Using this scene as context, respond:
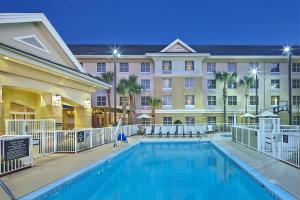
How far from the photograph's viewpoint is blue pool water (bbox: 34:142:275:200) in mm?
8805

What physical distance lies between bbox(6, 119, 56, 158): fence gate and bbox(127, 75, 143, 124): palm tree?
19.2 m

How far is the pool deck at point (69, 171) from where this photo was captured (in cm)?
816

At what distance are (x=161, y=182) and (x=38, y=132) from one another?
6166 millimetres

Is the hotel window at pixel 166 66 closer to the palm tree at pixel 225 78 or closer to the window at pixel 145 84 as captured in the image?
the window at pixel 145 84

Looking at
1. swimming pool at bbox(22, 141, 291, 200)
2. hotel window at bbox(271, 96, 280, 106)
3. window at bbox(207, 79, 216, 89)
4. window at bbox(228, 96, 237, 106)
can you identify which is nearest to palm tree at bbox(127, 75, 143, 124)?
window at bbox(207, 79, 216, 89)

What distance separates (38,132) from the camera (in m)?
13.8

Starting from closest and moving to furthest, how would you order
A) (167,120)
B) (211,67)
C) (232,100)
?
(167,120), (211,67), (232,100)

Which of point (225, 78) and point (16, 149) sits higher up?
point (225, 78)

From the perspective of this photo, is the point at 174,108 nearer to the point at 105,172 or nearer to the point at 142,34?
the point at 105,172

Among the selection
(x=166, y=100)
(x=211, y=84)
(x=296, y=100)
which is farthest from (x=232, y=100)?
(x=166, y=100)

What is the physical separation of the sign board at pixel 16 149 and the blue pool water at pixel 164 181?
2.13 m

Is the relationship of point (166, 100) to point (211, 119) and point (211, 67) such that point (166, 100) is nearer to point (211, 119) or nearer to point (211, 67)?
point (211, 119)

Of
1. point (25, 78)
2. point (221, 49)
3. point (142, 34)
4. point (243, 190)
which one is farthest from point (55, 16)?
point (243, 190)

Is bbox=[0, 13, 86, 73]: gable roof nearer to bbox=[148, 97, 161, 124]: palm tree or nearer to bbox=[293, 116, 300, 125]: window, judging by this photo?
bbox=[148, 97, 161, 124]: palm tree
